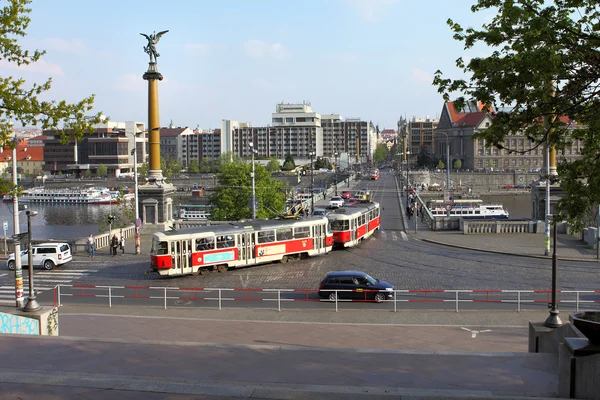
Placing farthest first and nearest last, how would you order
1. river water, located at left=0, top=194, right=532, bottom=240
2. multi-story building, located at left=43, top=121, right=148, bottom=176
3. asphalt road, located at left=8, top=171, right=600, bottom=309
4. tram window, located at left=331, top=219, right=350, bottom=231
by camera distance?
multi-story building, located at left=43, top=121, right=148, bottom=176 → river water, located at left=0, top=194, right=532, bottom=240 → tram window, located at left=331, top=219, right=350, bottom=231 → asphalt road, located at left=8, top=171, right=600, bottom=309

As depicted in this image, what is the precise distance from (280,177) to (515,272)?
120m

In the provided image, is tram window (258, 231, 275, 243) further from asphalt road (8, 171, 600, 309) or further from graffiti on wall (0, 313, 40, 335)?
graffiti on wall (0, 313, 40, 335)

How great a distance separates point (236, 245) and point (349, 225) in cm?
854

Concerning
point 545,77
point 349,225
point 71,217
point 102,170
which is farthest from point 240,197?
point 102,170

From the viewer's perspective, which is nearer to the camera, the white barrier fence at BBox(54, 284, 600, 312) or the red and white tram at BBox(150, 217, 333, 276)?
the white barrier fence at BBox(54, 284, 600, 312)

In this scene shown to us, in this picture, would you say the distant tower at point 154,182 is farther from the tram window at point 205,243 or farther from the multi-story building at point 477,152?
the multi-story building at point 477,152

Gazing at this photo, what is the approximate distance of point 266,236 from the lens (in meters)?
29.6

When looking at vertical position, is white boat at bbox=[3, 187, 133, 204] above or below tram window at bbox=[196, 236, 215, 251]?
below

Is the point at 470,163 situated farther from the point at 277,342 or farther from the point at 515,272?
the point at 277,342

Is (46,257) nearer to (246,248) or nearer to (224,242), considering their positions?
(224,242)

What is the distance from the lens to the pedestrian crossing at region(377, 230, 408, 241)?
4144 centimetres

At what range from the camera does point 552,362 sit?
41.0ft

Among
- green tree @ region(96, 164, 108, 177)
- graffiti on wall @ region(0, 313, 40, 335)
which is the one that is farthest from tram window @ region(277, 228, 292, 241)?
green tree @ region(96, 164, 108, 177)

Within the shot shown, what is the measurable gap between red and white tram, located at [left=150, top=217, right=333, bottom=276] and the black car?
23.3 feet
